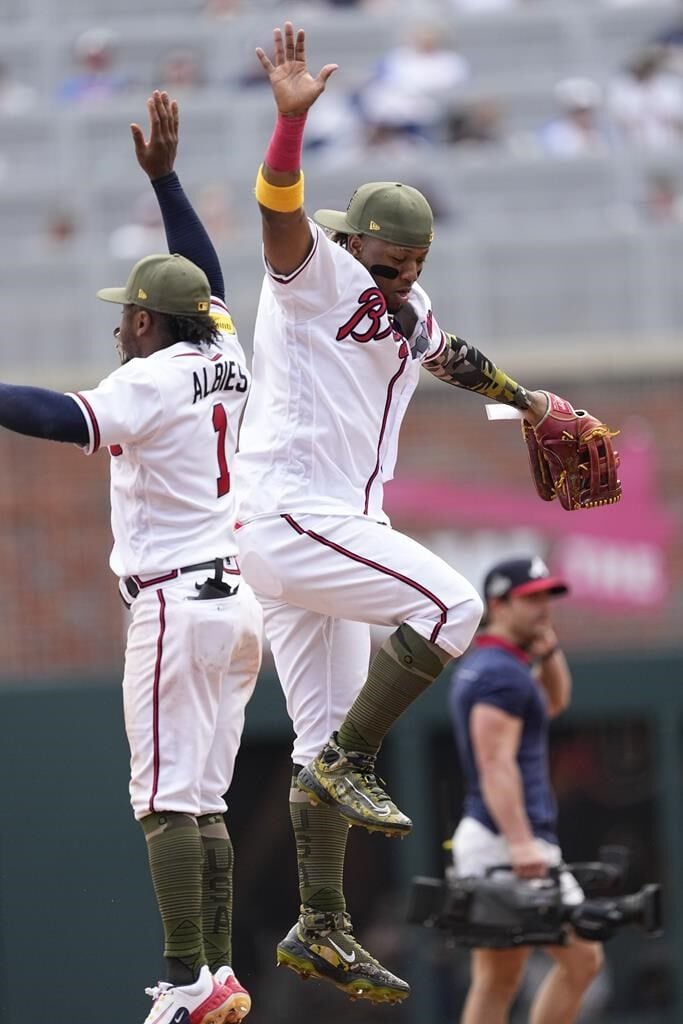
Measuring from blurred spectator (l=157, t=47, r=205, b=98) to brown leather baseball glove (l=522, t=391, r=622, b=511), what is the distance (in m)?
7.82

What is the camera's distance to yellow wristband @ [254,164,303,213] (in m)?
4.80

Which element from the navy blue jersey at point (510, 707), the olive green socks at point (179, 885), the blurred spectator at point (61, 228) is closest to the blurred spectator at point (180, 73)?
the blurred spectator at point (61, 228)

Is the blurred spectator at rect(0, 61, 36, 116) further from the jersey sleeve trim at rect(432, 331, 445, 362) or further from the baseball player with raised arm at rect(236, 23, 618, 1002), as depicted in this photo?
the baseball player with raised arm at rect(236, 23, 618, 1002)

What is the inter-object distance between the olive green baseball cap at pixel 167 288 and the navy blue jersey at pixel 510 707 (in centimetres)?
316

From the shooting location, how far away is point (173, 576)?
5.09 m

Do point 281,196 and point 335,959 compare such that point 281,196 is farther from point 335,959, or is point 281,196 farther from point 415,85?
point 415,85

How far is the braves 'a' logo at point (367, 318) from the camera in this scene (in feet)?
16.6

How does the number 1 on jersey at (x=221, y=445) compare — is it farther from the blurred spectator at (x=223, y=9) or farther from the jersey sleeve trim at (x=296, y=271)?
the blurred spectator at (x=223, y=9)

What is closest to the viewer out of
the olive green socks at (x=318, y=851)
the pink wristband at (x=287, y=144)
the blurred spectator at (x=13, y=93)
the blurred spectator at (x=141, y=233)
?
the pink wristband at (x=287, y=144)

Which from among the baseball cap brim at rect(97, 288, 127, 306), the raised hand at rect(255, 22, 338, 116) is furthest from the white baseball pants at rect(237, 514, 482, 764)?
the raised hand at rect(255, 22, 338, 116)

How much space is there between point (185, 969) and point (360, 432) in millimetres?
1578

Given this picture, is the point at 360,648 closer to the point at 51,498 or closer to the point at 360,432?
the point at 360,432

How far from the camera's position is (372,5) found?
13.9m

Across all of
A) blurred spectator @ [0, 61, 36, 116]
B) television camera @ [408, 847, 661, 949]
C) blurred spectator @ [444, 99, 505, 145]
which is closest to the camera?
television camera @ [408, 847, 661, 949]
